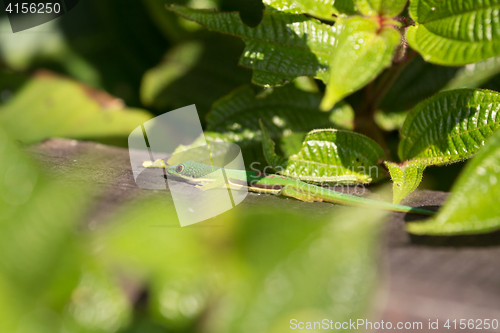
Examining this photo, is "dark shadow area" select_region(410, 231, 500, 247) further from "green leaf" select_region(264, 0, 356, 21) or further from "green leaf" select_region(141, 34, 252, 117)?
"green leaf" select_region(141, 34, 252, 117)

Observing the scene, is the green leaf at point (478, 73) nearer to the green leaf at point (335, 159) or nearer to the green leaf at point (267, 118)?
the green leaf at point (267, 118)

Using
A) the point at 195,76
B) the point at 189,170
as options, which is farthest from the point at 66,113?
the point at 189,170

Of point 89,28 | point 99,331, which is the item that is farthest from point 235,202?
point 89,28

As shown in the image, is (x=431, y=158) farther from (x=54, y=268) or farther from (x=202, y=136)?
(x=54, y=268)

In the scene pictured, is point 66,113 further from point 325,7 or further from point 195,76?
point 325,7

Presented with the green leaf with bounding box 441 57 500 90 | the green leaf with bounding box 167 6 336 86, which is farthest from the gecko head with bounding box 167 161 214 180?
the green leaf with bounding box 441 57 500 90

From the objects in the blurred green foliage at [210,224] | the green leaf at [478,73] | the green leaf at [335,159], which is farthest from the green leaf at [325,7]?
the green leaf at [478,73]
